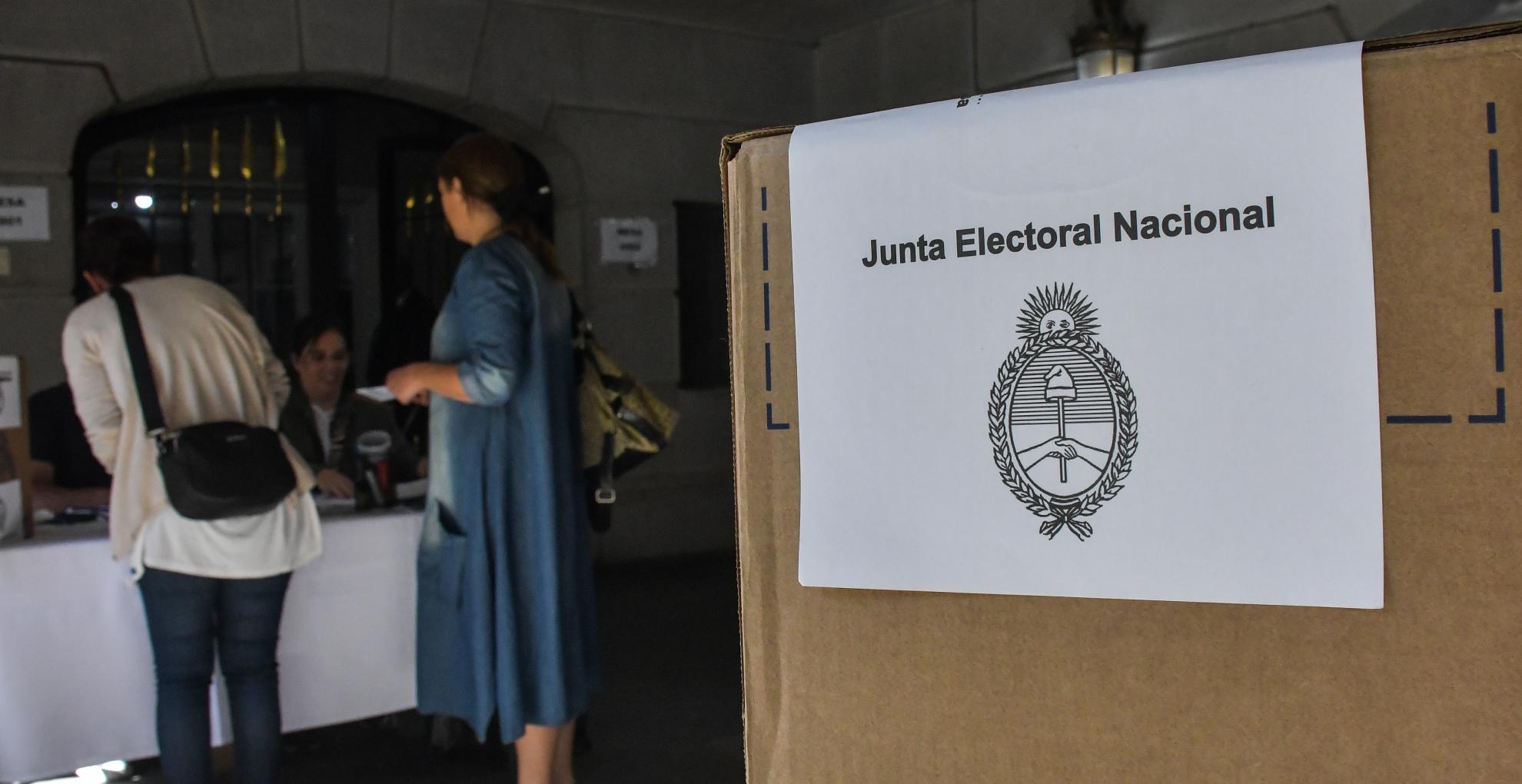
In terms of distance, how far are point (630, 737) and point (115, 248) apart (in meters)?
2.13

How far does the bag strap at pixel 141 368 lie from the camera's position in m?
2.47

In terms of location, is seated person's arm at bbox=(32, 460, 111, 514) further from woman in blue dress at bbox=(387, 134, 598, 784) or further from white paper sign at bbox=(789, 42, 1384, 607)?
white paper sign at bbox=(789, 42, 1384, 607)

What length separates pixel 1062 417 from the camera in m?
0.57

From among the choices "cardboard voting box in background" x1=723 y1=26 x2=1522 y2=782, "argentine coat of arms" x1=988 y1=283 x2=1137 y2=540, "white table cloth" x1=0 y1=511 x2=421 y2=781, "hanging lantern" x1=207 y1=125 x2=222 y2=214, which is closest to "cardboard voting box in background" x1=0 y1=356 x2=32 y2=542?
"white table cloth" x1=0 y1=511 x2=421 y2=781

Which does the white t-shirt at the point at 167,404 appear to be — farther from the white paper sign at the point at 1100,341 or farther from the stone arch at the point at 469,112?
the stone arch at the point at 469,112

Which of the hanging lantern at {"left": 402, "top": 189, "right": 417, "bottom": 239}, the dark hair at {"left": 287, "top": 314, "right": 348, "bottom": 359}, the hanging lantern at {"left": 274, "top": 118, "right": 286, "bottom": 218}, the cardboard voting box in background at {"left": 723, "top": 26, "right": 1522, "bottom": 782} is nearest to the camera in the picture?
the cardboard voting box in background at {"left": 723, "top": 26, "right": 1522, "bottom": 782}

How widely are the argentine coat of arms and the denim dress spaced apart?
2.01 m

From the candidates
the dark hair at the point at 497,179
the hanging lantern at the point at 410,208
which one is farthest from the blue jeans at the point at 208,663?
the hanging lantern at the point at 410,208

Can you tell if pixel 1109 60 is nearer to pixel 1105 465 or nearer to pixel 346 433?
pixel 346 433

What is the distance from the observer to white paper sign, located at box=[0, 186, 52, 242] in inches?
197

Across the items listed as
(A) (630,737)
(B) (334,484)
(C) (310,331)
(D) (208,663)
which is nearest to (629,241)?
(C) (310,331)

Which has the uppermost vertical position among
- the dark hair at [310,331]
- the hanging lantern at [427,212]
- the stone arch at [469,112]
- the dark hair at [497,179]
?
the stone arch at [469,112]

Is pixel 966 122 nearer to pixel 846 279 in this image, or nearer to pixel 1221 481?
pixel 846 279

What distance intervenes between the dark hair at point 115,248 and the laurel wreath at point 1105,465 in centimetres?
260
